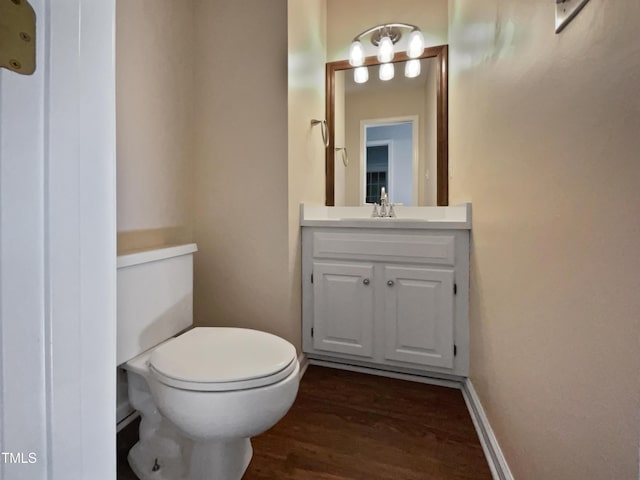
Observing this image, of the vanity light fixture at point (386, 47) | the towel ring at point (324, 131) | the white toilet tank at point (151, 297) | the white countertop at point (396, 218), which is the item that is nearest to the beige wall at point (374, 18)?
the vanity light fixture at point (386, 47)

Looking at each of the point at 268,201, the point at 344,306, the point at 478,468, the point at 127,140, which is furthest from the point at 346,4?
the point at 478,468

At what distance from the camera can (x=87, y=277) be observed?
0.34 m

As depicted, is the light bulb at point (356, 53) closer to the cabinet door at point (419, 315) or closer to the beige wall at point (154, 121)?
the beige wall at point (154, 121)

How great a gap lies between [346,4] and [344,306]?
2.04 meters

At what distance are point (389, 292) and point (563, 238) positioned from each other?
1.04 metres

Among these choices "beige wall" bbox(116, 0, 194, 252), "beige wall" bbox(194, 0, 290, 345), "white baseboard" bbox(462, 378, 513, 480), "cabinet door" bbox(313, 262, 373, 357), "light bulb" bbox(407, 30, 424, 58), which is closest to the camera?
"white baseboard" bbox(462, 378, 513, 480)

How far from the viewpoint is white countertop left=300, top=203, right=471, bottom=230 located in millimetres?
1589

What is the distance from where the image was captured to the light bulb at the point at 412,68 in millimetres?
2057

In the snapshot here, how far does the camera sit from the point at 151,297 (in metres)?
1.14

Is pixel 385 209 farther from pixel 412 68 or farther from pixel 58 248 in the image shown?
pixel 58 248

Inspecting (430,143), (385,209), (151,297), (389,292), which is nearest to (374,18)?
(430,143)

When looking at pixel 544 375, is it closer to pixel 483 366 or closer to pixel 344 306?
pixel 483 366

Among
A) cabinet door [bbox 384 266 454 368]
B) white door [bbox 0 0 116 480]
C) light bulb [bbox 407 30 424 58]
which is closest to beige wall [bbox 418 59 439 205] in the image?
light bulb [bbox 407 30 424 58]

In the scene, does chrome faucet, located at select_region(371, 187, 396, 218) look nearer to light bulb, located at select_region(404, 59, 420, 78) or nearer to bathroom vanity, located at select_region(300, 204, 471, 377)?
bathroom vanity, located at select_region(300, 204, 471, 377)
